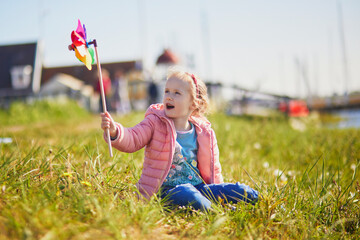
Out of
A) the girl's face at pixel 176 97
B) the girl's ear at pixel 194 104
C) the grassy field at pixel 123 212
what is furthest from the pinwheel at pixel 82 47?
the girl's ear at pixel 194 104

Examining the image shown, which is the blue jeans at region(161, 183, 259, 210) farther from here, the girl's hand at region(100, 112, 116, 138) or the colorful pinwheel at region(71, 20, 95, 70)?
the colorful pinwheel at region(71, 20, 95, 70)

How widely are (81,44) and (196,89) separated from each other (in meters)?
0.96

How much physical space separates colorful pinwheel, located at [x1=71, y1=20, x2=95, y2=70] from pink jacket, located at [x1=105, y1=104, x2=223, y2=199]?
0.53 m

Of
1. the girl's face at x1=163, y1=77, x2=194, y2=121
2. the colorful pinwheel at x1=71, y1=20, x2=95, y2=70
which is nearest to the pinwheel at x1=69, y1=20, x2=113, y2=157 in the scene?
the colorful pinwheel at x1=71, y1=20, x2=95, y2=70

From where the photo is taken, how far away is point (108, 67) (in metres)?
35.0

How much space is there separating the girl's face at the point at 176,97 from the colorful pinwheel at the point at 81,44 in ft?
2.10

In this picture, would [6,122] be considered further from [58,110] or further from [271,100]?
[271,100]

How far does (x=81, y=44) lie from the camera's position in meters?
2.35

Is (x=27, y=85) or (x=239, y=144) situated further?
(x=27, y=85)

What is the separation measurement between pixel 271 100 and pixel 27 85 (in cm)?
2312

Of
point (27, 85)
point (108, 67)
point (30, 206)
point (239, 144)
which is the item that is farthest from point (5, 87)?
point (30, 206)

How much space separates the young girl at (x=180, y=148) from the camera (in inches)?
96.3

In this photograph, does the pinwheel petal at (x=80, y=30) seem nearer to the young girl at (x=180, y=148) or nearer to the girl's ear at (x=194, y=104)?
the young girl at (x=180, y=148)

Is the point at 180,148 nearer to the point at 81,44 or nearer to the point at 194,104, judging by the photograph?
the point at 194,104
